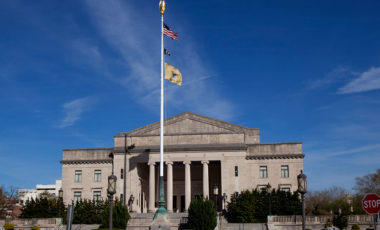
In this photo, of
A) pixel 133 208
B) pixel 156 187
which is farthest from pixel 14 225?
pixel 156 187

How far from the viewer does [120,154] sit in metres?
59.0

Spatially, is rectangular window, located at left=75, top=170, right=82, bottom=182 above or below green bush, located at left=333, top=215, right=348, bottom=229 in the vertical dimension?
above

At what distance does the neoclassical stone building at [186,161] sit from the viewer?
5678cm

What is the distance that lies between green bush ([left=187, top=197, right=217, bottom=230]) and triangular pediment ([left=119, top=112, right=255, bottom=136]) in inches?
760

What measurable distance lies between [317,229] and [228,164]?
18.2 metres

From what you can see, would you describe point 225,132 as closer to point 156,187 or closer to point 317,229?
point 156,187

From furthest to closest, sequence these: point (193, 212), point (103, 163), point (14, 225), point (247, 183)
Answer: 1. point (103, 163)
2. point (247, 183)
3. point (14, 225)
4. point (193, 212)

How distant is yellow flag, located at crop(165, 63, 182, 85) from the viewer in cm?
3647

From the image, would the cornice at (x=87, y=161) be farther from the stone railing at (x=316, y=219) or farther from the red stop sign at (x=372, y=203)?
the red stop sign at (x=372, y=203)

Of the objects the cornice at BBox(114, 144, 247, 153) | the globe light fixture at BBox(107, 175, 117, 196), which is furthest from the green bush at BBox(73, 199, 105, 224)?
the globe light fixture at BBox(107, 175, 117, 196)

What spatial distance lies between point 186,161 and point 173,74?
22.5m

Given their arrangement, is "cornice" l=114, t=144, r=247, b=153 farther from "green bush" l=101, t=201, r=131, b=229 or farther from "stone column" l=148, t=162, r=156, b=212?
"green bush" l=101, t=201, r=131, b=229

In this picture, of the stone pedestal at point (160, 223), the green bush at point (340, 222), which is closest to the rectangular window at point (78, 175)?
the stone pedestal at point (160, 223)

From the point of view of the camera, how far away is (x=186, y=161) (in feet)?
188
